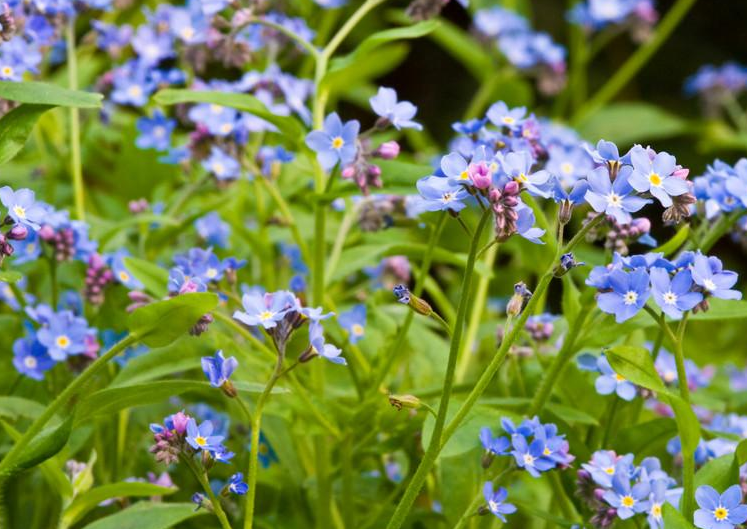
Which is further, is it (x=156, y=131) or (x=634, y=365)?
(x=156, y=131)

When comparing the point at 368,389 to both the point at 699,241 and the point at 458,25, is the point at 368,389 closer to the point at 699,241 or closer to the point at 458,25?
the point at 699,241

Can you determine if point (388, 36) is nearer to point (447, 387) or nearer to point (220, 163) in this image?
point (220, 163)

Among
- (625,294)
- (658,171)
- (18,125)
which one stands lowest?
(625,294)

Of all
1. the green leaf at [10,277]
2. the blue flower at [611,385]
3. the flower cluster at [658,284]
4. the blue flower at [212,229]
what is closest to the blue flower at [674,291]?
the flower cluster at [658,284]

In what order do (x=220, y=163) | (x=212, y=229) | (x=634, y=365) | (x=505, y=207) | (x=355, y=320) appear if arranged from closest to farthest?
(x=505, y=207) < (x=634, y=365) < (x=355, y=320) < (x=220, y=163) < (x=212, y=229)

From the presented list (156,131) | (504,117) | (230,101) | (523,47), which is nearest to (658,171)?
(504,117)

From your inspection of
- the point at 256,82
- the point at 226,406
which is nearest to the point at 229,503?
the point at 226,406
